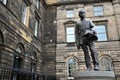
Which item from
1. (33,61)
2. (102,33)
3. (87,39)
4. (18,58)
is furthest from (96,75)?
(102,33)

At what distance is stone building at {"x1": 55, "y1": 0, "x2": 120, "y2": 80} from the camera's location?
1598cm

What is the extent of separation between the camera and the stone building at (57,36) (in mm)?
12289

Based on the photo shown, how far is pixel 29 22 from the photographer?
44.6ft

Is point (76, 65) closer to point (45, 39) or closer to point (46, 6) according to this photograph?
point (45, 39)

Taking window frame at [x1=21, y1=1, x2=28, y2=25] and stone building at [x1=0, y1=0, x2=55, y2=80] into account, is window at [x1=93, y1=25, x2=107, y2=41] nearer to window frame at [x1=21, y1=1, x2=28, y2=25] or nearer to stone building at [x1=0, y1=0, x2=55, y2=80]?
stone building at [x1=0, y1=0, x2=55, y2=80]

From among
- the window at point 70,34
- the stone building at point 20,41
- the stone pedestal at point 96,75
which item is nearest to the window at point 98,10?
the window at point 70,34

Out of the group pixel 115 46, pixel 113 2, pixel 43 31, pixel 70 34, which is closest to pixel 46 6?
pixel 43 31

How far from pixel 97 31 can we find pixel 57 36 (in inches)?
180

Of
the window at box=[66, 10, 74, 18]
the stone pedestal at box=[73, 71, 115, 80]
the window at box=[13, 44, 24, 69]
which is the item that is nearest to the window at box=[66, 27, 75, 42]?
the window at box=[66, 10, 74, 18]

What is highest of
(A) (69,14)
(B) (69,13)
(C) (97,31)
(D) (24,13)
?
(B) (69,13)

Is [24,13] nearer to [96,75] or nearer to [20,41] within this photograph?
[20,41]

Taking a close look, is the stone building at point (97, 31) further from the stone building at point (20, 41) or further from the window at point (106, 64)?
the stone building at point (20, 41)

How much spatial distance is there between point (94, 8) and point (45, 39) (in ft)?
22.5

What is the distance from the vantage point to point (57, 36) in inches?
694
